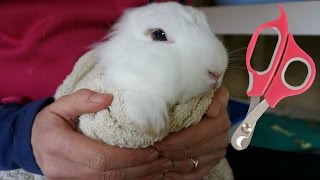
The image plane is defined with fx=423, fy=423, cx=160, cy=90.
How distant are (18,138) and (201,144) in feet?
1.03

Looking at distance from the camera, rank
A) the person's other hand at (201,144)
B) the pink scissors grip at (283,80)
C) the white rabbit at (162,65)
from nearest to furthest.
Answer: the pink scissors grip at (283,80) < the white rabbit at (162,65) < the person's other hand at (201,144)

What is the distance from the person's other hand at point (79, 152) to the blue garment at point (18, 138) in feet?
0.05

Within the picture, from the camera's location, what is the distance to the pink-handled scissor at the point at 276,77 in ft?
1.21

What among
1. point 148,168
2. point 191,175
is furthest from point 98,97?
point 191,175

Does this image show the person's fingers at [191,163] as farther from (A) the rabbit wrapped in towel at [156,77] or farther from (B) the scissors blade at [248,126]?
(B) the scissors blade at [248,126]

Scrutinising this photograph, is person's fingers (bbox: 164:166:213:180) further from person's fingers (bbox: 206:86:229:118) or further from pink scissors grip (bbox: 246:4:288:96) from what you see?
pink scissors grip (bbox: 246:4:288:96)

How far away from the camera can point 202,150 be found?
74 cm

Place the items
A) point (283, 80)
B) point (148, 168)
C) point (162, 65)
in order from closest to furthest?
point (283, 80)
point (162, 65)
point (148, 168)

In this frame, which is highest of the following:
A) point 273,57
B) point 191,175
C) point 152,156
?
point 273,57

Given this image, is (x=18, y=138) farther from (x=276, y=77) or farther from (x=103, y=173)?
(x=276, y=77)

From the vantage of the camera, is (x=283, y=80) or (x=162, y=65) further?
(x=162, y=65)

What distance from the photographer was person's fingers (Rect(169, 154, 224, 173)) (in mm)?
711

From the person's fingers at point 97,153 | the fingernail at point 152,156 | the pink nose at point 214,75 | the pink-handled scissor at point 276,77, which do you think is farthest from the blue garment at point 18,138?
the pink-handled scissor at point 276,77

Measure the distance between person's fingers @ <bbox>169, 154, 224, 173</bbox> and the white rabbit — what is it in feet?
0.48
